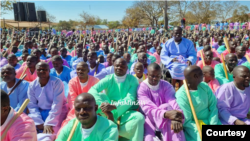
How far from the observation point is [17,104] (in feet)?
10.3

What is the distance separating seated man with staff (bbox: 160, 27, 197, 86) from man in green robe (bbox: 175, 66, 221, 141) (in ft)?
5.88

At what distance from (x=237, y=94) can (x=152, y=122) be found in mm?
1281

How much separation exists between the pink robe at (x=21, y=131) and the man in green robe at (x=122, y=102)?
956 mm

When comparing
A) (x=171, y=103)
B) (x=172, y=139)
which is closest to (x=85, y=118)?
(x=172, y=139)

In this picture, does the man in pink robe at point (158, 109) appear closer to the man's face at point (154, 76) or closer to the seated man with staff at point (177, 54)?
the man's face at point (154, 76)

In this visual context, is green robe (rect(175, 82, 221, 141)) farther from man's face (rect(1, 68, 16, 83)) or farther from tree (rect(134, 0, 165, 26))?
tree (rect(134, 0, 165, 26))

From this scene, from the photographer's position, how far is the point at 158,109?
2.62 metres

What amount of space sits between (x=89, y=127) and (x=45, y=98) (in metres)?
1.42

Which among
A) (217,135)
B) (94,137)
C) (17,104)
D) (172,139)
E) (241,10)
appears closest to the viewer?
(94,137)

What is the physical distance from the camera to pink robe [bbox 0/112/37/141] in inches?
71.7

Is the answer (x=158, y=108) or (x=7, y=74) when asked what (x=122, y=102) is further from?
(x=7, y=74)

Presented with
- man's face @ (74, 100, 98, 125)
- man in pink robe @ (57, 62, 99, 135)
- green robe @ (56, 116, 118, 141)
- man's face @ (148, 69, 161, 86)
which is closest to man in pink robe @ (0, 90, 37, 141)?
green robe @ (56, 116, 118, 141)

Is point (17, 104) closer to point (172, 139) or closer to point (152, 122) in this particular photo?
point (152, 122)

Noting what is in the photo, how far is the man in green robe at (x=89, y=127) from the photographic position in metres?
1.96
